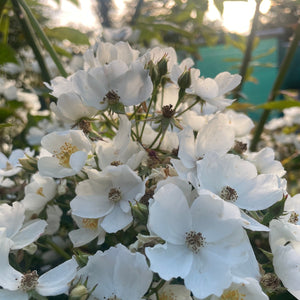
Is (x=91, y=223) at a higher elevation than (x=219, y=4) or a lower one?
lower

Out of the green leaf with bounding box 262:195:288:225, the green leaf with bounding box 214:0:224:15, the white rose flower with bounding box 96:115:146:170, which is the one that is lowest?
the green leaf with bounding box 262:195:288:225

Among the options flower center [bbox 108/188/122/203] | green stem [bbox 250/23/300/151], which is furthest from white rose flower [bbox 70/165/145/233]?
green stem [bbox 250/23/300/151]

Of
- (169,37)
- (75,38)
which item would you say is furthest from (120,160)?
(169,37)

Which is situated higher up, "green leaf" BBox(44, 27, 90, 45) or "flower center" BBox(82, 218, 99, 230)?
"green leaf" BBox(44, 27, 90, 45)

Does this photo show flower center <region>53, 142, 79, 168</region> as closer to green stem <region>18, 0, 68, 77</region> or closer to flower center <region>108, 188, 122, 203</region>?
flower center <region>108, 188, 122, 203</region>

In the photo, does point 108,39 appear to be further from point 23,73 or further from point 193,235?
point 193,235

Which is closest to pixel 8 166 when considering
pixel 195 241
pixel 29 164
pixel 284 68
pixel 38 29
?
pixel 29 164

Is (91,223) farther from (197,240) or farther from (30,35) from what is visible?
(30,35)
